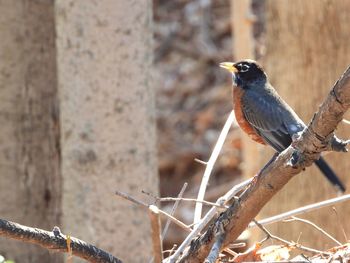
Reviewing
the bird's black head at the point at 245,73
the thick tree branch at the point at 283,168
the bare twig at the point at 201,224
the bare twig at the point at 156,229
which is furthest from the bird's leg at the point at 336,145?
the bird's black head at the point at 245,73

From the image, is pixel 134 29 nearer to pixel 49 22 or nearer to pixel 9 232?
pixel 49 22

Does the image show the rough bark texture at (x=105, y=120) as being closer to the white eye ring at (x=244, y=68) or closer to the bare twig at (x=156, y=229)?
the white eye ring at (x=244, y=68)

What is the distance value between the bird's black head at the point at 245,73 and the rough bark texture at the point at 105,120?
0.53 metres

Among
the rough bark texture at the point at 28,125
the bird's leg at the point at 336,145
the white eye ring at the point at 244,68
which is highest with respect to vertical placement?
Result: the bird's leg at the point at 336,145

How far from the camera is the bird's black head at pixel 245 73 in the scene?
4402 mm

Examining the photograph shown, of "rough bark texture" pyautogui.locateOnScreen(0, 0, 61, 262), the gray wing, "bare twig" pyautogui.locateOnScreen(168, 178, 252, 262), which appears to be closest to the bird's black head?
the gray wing

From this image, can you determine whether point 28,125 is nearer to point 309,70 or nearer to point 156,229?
point 309,70

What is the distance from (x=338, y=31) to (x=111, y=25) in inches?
43.4

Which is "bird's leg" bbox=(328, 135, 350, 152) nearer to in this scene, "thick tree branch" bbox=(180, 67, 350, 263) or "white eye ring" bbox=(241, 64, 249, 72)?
"thick tree branch" bbox=(180, 67, 350, 263)

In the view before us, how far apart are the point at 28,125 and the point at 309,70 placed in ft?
4.76

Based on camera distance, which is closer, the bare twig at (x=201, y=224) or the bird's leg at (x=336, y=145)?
the bird's leg at (x=336, y=145)

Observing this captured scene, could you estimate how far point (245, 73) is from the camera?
4.43m

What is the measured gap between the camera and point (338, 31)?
463 centimetres

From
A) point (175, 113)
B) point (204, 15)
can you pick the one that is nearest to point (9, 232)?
point (175, 113)
